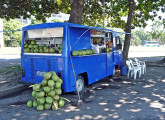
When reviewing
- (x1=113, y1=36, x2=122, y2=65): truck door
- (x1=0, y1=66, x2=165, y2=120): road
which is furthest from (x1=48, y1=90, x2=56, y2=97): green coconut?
(x1=113, y1=36, x2=122, y2=65): truck door

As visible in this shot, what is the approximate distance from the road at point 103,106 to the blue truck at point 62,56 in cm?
67

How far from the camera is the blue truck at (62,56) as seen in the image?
5414 mm

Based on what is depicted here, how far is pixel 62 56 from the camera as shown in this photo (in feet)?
17.6

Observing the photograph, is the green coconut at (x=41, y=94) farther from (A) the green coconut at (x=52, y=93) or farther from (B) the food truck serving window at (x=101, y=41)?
(B) the food truck serving window at (x=101, y=41)

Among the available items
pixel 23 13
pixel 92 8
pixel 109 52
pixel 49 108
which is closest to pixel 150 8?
pixel 92 8

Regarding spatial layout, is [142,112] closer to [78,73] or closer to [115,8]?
[78,73]

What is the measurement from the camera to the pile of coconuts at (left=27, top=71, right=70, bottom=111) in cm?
461

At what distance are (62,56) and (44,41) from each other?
126 cm

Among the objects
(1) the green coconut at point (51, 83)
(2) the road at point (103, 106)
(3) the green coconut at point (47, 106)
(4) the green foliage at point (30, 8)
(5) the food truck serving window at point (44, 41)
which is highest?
(4) the green foliage at point (30, 8)

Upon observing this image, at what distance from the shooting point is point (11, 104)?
→ 514 cm

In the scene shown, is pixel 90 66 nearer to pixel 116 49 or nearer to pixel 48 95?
pixel 48 95

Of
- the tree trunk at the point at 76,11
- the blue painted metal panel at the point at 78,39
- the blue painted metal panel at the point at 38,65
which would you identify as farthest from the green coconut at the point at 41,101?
the tree trunk at the point at 76,11

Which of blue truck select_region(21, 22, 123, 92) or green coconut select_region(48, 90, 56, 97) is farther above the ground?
blue truck select_region(21, 22, 123, 92)

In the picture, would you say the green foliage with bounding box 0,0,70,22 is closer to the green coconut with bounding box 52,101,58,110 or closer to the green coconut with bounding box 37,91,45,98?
the green coconut with bounding box 37,91,45,98
